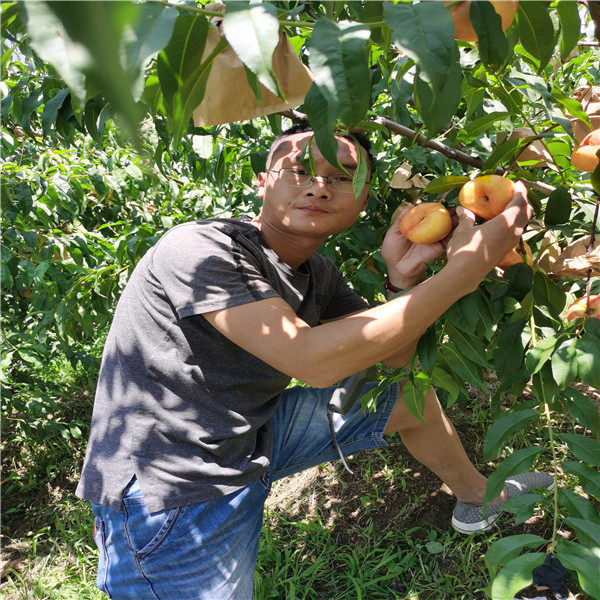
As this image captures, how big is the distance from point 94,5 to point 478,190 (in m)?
1.04

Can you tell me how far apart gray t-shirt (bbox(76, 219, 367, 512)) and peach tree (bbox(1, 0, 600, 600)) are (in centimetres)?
37

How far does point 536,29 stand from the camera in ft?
3.14

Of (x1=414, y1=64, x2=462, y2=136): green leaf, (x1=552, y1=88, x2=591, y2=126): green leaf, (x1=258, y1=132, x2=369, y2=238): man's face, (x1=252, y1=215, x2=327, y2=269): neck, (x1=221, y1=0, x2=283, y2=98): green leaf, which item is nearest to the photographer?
(x1=221, y1=0, x2=283, y2=98): green leaf

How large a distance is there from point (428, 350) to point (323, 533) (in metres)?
1.57

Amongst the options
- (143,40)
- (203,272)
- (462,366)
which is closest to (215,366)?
(203,272)

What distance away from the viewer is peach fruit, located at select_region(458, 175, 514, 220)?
1323 mm

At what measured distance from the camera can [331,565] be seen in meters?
2.51

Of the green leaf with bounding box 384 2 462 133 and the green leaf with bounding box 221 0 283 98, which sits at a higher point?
the green leaf with bounding box 221 0 283 98

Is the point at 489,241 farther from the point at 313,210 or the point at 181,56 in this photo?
the point at 181,56

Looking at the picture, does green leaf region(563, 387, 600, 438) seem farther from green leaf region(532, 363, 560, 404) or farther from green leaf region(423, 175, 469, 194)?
green leaf region(423, 175, 469, 194)

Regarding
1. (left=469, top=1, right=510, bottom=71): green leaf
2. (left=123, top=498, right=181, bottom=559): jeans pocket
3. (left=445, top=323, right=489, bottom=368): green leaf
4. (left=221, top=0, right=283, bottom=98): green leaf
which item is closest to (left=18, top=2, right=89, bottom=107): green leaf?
(left=221, top=0, right=283, bottom=98): green leaf

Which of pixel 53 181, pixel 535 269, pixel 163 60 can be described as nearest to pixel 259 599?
pixel 535 269

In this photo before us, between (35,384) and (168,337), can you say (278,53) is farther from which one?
(35,384)

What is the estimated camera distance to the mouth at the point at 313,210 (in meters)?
1.70
